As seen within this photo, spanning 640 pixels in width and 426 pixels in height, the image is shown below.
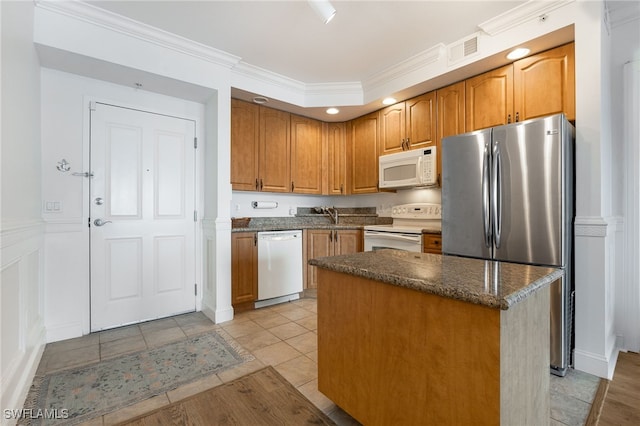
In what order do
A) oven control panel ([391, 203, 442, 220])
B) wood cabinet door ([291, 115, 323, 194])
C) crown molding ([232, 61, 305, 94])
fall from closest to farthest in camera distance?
crown molding ([232, 61, 305, 94]) < oven control panel ([391, 203, 442, 220]) < wood cabinet door ([291, 115, 323, 194])

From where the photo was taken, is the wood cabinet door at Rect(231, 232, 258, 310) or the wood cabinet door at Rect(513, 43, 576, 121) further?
the wood cabinet door at Rect(231, 232, 258, 310)

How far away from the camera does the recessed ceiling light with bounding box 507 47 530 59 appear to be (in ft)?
7.87

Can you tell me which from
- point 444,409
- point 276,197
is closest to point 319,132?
point 276,197

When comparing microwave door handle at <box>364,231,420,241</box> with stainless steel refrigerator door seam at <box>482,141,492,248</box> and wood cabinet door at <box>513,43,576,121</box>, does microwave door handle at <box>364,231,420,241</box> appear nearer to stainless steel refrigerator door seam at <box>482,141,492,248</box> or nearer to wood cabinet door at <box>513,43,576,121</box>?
stainless steel refrigerator door seam at <box>482,141,492,248</box>

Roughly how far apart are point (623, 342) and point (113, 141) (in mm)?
4714

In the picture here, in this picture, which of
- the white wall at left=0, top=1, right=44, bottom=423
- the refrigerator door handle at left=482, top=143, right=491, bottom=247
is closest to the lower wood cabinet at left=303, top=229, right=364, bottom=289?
the refrigerator door handle at left=482, top=143, right=491, bottom=247

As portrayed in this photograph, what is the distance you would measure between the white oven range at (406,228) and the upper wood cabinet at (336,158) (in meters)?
0.88

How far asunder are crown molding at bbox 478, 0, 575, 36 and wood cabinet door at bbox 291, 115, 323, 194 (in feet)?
7.31

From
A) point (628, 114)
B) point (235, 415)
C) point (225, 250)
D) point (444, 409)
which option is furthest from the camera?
point (225, 250)

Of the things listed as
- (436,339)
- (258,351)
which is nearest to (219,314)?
(258,351)

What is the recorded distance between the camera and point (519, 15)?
2.29m

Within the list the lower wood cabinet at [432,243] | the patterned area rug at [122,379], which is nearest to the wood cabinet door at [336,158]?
the lower wood cabinet at [432,243]

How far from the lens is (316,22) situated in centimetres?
243

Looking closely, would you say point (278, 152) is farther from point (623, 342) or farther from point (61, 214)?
point (623, 342)
